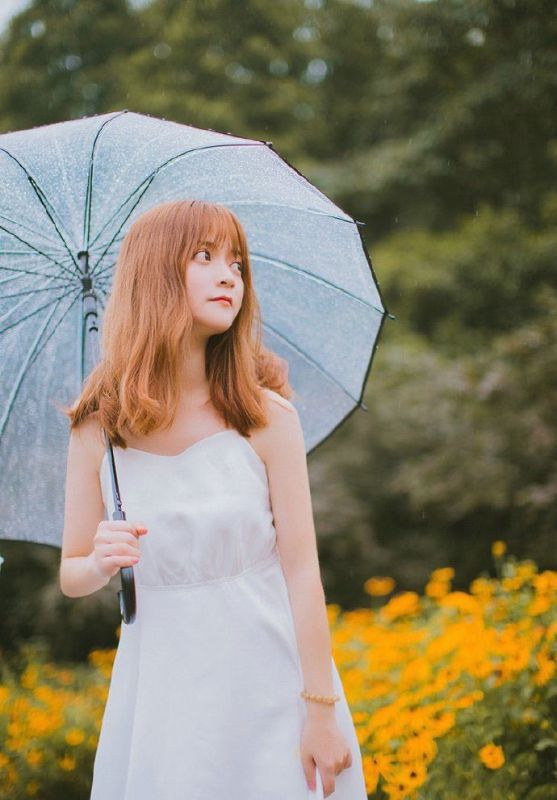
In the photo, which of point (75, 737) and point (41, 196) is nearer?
point (41, 196)

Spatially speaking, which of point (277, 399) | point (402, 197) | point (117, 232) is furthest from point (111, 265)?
point (402, 197)

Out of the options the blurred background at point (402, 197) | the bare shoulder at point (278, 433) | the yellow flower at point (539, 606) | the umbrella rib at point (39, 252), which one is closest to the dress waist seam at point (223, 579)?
the bare shoulder at point (278, 433)

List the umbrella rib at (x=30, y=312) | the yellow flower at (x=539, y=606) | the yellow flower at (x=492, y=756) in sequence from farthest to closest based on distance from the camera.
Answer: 1. the yellow flower at (x=539, y=606)
2. the yellow flower at (x=492, y=756)
3. the umbrella rib at (x=30, y=312)

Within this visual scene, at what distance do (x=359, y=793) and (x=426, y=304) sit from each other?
954 centimetres

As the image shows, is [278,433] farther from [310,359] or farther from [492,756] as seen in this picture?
[492,756]

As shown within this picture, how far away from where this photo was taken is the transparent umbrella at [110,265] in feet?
6.77

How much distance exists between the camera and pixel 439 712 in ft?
9.60

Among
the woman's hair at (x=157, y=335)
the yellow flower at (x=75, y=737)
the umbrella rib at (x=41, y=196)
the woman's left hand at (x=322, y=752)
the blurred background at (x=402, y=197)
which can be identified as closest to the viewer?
the woman's left hand at (x=322, y=752)

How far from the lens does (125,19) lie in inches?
492

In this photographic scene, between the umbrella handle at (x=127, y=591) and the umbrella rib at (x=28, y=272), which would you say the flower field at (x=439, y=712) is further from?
the umbrella rib at (x=28, y=272)

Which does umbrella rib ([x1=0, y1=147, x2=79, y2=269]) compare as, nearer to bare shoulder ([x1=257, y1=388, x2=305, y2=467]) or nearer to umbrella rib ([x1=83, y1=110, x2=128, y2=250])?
umbrella rib ([x1=83, y1=110, x2=128, y2=250])

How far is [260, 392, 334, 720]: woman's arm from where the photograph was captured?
169 cm

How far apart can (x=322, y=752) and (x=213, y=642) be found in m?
0.31

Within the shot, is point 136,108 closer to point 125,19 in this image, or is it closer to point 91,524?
point 125,19
